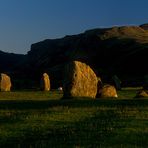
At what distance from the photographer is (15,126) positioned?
2853 cm

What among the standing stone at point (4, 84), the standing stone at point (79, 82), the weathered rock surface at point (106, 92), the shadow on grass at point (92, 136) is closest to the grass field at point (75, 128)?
the shadow on grass at point (92, 136)

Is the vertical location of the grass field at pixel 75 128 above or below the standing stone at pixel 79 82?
below

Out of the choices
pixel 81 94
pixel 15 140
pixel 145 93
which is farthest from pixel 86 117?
pixel 145 93

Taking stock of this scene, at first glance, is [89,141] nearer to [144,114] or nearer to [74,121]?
[74,121]

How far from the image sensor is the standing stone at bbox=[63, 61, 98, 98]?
60906mm

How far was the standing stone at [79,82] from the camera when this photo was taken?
60.9 m

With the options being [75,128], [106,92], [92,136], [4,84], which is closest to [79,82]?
[106,92]

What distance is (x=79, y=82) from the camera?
62.0 metres

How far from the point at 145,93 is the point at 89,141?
1733 inches

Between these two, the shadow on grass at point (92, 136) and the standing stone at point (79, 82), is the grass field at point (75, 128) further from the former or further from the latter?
the standing stone at point (79, 82)

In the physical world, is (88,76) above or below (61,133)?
above

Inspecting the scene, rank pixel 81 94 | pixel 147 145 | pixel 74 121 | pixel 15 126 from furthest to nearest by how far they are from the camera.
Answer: pixel 81 94 → pixel 74 121 → pixel 15 126 → pixel 147 145

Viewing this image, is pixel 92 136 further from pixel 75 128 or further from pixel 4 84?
pixel 4 84

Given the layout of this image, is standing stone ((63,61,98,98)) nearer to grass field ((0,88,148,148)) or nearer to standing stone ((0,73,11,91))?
grass field ((0,88,148,148))
